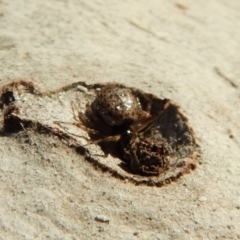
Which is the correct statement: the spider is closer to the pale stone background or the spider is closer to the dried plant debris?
the dried plant debris

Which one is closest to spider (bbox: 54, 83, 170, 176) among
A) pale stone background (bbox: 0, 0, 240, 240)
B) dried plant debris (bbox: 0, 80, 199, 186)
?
dried plant debris (bbox: 0, 80, 199, 186)

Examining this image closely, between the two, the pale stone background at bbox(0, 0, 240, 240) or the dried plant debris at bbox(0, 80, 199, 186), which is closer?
the pale stone background at bbox(0, 0, 240, 240)

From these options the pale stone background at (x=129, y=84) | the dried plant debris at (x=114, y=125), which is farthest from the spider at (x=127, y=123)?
the pale stone background at (x=129, y=84)

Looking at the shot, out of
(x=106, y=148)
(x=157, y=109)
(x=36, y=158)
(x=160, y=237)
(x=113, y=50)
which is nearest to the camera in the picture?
(x=160, y=237)

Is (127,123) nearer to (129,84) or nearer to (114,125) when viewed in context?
(114,125)

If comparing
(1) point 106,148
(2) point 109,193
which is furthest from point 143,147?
(2) point 109,193

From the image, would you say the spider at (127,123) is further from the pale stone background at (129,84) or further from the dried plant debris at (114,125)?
the pale stone background at (129,84)

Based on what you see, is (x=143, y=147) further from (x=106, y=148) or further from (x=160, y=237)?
(x=160, y=237)
